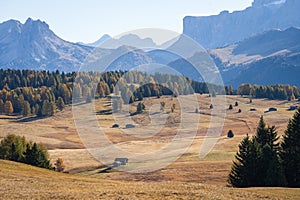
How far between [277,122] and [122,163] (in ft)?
339

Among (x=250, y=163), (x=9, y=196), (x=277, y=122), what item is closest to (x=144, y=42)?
(x=250, y=163)

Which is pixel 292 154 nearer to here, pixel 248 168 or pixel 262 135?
pixel 262 135

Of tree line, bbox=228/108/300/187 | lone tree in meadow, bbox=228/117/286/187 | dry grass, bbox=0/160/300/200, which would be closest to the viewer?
dry grass, bbox=0/160/300/200

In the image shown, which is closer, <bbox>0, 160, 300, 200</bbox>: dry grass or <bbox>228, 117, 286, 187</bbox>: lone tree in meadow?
<bbox>0, 160, 300, 200</bbox>: dry grass

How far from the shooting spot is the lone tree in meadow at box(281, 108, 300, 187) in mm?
58281

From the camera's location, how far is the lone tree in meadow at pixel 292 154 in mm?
58281

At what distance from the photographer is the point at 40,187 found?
4284 cm

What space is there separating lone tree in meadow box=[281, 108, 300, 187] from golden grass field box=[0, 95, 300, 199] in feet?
38.1

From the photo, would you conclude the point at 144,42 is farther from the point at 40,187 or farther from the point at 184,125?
the point at 184,125

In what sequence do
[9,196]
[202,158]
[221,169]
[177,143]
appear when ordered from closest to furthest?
[9,196] < [221,169] < [202,158] < [177,143]

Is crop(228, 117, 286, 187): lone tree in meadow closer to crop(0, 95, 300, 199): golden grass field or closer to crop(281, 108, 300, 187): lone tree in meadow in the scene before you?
crop(281, 108, 300, 187): lone tree in meadow

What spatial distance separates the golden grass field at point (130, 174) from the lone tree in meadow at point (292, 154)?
11598 millimetres

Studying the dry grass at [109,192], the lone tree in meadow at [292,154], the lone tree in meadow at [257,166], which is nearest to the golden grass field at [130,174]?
the dry grass at [109,192]

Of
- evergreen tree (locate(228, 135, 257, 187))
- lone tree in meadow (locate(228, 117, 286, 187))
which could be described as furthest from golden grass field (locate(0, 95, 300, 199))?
lone tree in meadow (locate(228, 117, 286, 187))
